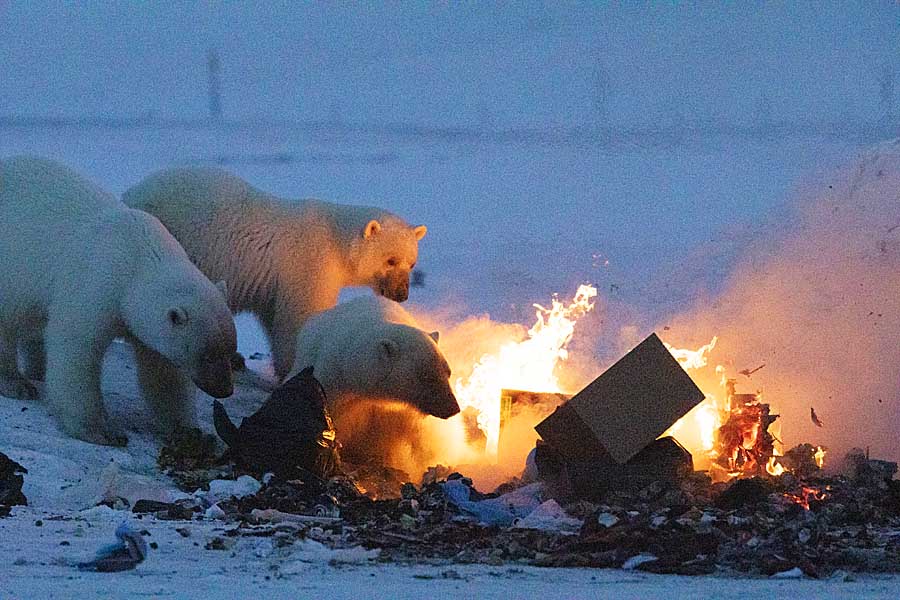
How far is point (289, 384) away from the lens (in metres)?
6.93

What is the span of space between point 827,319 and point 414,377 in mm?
2906

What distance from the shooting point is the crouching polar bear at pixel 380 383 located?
24.0 feet

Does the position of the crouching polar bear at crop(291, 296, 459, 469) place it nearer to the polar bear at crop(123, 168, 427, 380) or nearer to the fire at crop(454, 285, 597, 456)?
the fire at crop(454, 285, 597, 456)

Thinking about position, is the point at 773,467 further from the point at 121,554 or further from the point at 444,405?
the point at 121,554

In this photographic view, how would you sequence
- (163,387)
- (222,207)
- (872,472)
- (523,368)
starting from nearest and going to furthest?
(872,472) < (163,387) < (523,368) < (222,207)

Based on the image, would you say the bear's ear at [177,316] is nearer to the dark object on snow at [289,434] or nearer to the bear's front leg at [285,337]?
the dark object on snow at [289,434]

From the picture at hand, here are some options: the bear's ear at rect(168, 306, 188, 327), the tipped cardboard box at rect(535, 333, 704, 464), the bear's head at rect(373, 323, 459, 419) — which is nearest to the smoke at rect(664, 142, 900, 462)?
the tipped cardboard box at rect(535, 333, 704, 464)

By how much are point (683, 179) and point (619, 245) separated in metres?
3.09

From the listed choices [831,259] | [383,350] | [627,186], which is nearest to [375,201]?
[627,186]

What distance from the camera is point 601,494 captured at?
6.10 metres

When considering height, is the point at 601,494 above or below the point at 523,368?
below

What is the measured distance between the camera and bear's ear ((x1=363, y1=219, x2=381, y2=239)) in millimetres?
9794

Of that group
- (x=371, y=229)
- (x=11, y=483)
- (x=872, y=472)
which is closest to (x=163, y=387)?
(x=11, y=483)

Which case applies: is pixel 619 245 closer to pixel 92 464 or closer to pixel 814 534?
pixel 92 464
